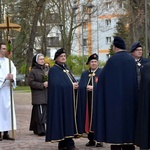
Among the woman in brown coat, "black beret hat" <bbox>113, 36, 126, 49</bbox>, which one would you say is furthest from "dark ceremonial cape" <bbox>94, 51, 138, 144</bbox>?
the woman in brown coat

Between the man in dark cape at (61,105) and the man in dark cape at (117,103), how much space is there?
1341 mm

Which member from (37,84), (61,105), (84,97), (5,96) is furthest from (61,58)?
(37,84)

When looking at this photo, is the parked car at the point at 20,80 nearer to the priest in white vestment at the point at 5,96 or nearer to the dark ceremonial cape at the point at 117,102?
the priest in white vestment at the point at 5,96

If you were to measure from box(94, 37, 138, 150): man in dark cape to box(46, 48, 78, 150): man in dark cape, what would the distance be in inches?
52.8

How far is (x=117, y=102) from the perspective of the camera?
26.2ft

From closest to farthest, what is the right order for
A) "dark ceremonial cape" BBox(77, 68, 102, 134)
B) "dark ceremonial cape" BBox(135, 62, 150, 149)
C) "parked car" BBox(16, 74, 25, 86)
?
"dark ceremonial cape" BBox(135, 62, 150, 149) → "dark ceremonial cape" BBox(77, 68, 102, 134) → "parked car" BBox(16, 74, 25, 86)

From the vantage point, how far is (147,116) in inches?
284

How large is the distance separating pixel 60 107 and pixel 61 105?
52 millimetres

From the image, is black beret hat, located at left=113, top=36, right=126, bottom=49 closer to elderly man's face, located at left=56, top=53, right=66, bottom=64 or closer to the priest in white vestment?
elderly man's face, located at left=56, top=53, right=66, bottom=64

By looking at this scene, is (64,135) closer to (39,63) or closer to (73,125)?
(73,125)

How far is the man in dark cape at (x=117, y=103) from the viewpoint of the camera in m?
7.97

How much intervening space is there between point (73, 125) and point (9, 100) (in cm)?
256

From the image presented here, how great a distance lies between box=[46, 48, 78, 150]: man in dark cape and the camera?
9.37 metres

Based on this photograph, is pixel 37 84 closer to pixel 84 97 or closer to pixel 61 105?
pixel 84 97
